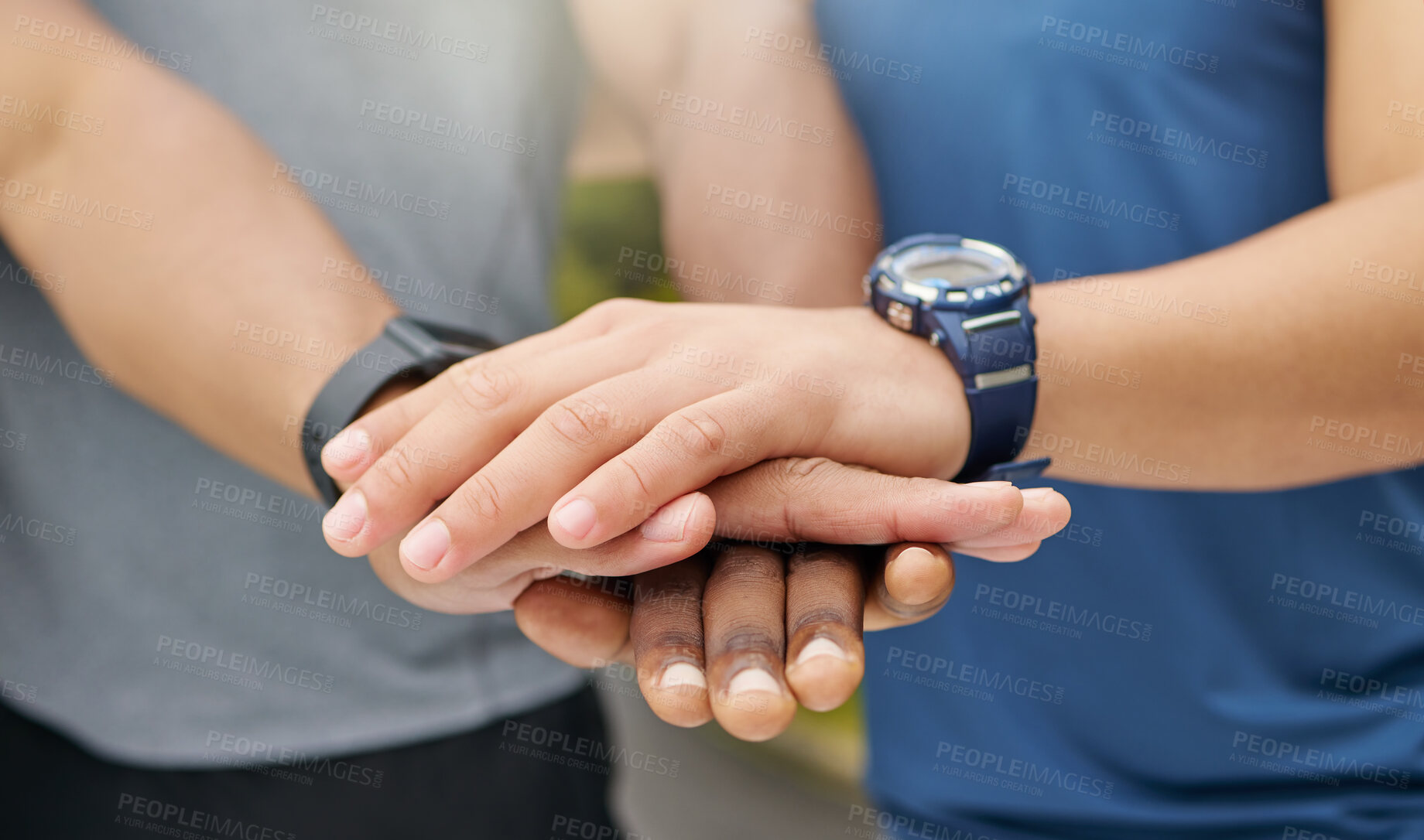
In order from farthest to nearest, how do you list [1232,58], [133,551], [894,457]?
[133,551], [1232,58], [894,457]

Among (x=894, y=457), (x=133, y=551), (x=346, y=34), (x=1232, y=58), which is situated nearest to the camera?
(x=894, y=457)

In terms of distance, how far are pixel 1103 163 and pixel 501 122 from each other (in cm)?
75

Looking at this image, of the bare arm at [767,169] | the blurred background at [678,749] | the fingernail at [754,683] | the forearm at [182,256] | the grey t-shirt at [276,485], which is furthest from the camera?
the blurred background at [678,749]

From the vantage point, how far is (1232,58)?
858 millimetres

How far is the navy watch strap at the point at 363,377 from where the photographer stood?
29.4 inches

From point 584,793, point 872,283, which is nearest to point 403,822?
point 584,793

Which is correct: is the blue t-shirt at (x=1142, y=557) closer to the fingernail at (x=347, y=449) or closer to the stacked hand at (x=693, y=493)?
the stacked hand at (x=693, y=493)

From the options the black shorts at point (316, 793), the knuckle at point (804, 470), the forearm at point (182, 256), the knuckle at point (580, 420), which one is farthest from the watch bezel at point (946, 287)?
the black shorts at point (316, 793)

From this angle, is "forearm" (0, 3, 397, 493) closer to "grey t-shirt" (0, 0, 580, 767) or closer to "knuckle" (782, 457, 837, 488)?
"grey t-shirt" (0, 0, 580, 767)

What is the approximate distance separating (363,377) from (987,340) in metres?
0.54

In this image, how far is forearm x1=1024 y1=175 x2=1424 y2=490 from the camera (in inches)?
25.0

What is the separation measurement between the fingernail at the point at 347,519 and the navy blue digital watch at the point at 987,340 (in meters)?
0.46

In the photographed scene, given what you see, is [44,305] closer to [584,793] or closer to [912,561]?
[584,793]

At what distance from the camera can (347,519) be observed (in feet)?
2.06
